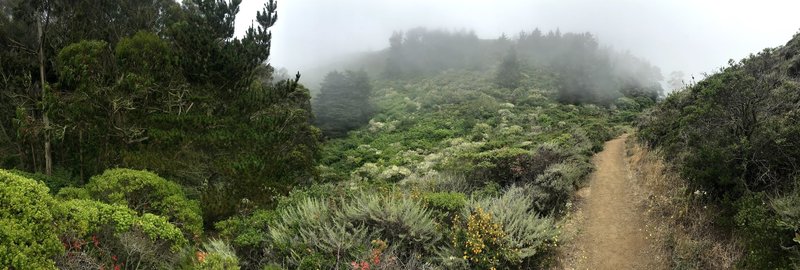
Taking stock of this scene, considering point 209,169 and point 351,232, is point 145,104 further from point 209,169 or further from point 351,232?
point 351,232

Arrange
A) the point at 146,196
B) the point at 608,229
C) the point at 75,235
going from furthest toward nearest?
the point at 146,196
the point at 608,229
the point at 75,235

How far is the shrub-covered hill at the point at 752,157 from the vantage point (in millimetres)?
6844

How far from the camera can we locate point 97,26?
1536 centimetres

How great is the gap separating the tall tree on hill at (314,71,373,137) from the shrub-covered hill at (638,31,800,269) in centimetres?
2450

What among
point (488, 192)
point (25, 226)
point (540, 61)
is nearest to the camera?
point (25, 226)

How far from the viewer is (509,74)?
47.1 meters

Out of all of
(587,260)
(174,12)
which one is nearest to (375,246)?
(587,260)

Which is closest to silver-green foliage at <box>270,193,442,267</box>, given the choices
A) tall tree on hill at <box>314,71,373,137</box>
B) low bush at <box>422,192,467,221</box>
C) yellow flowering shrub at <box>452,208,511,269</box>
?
yellow flowering shrub at <box>452,208,511,269</box>

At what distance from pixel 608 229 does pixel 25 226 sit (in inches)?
415

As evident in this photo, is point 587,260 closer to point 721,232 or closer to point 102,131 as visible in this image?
point 721,232

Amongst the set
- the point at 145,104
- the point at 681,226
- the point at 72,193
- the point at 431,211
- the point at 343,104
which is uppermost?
the point at 145,104

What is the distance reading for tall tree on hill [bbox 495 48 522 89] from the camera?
45.7 m

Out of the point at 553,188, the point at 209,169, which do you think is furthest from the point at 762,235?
the point at 209,169

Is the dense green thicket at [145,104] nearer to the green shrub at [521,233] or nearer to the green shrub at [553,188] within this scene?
the green shrub at [521,233]
